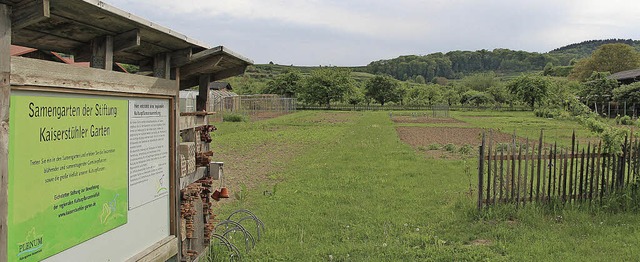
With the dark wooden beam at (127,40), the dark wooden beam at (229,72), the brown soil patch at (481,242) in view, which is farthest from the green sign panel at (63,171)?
the brown soil patch at (481,242)

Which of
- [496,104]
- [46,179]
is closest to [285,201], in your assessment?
[46,179]

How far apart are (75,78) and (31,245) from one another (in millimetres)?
1123

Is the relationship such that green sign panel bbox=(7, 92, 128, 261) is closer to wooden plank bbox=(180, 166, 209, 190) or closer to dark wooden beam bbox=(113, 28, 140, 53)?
dark wooden beam bbox=(113, 28, 140, 53)

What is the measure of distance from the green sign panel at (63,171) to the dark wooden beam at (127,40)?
17.0 inches

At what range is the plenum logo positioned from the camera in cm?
294

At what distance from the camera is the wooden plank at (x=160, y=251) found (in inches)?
167

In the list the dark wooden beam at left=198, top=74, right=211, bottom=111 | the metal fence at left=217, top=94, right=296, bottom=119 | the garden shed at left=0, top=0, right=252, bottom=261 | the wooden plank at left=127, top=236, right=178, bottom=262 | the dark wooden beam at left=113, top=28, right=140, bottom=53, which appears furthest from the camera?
the metal fence at left=217, top=94, right=296, bottom=119

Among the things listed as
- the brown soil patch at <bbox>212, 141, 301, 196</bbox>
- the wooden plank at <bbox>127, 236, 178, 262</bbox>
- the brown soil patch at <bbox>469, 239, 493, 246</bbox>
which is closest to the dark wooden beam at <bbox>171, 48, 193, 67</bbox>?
the wooden plank at <bbox>127, 236, 178, 262</bbox>

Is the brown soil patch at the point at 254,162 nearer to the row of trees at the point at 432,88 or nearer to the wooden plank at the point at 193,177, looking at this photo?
the wooden plank at the point at 193,177

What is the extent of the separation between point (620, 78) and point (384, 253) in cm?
6433

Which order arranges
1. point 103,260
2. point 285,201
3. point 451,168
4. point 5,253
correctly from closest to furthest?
point 5,253, point 103,260, point 285,201, point 451,168

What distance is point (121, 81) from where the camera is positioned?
3.88m

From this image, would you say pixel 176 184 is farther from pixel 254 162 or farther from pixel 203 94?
pixel 254 162

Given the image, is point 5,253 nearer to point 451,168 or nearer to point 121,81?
point 121,81
